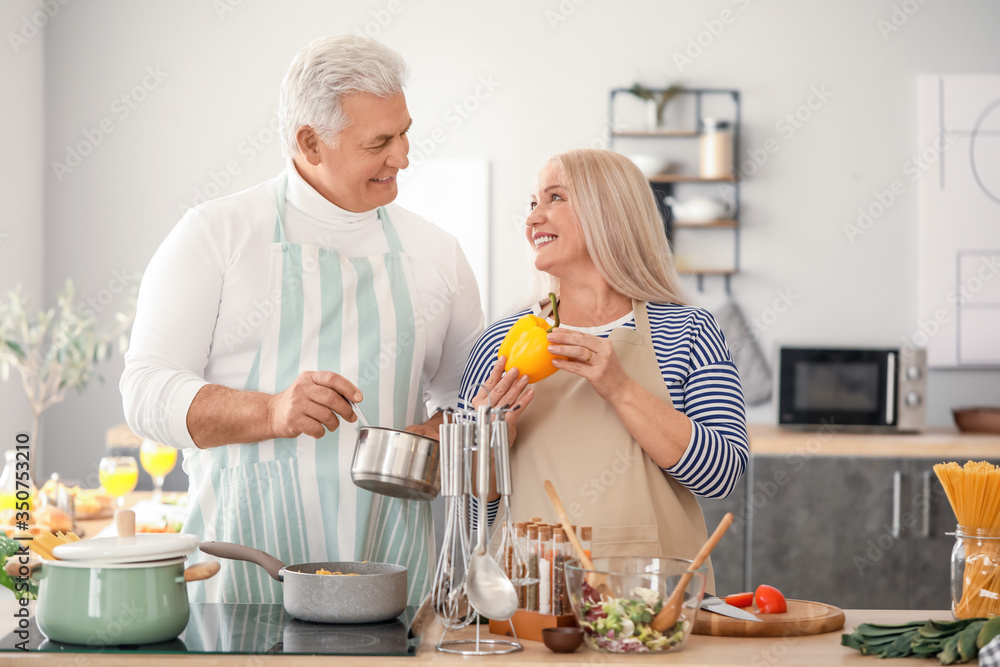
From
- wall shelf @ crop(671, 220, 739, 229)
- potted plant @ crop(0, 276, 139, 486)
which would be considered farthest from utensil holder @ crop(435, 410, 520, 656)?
wall shelf @ crop(671, 220, 739, 229)

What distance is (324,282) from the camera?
64.3 inches

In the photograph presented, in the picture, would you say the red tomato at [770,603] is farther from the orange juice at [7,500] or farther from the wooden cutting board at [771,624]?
the orange juice at [7,500]

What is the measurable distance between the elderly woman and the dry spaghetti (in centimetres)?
32

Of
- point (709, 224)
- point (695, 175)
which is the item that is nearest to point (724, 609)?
point (709, 224)

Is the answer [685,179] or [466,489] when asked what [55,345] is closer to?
[685,179]

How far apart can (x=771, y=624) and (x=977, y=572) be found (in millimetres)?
294

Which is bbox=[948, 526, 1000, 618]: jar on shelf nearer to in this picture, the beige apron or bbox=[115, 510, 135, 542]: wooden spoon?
the beige apron

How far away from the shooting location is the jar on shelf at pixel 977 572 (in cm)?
126

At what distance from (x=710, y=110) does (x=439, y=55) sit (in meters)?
1.17

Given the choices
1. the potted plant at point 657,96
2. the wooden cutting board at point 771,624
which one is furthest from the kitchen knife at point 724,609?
the potted plant at point 657,96

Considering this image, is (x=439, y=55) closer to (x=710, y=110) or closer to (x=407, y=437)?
(x=710, y=110)

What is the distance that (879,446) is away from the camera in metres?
3.31

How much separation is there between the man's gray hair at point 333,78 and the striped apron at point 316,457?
0.18m

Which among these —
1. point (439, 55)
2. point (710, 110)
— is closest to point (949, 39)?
Result: point (710, 110)
